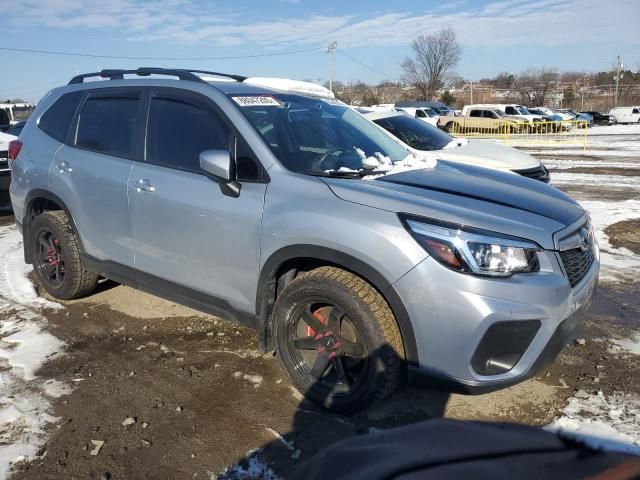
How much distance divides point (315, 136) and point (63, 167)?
2258 millimetres

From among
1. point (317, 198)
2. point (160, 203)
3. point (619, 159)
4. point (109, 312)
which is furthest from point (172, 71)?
point (619, 159)

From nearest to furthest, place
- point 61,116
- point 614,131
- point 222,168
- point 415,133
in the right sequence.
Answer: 1. point 222,168
2. point 61,116
3. point 415,133
4. point 614,131

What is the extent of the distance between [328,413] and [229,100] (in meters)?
2.11

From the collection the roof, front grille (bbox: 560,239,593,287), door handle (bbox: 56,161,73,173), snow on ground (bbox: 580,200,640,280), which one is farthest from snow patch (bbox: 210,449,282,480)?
the roof

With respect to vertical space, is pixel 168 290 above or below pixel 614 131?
above

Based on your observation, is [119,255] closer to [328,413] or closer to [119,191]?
[119,191]

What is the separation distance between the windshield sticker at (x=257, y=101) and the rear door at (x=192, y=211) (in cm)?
17

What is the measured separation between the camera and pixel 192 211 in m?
3.62

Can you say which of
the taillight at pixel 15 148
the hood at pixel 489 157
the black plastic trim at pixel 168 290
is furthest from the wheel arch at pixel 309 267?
the hood at pixel 489 157

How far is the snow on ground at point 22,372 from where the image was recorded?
296 cm

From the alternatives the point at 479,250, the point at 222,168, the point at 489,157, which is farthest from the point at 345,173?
the point at 489,157

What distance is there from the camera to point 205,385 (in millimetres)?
3551

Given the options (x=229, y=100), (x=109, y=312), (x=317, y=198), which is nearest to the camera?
(x=317, y=198)

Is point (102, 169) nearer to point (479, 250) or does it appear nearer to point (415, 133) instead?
point (479, 250)
